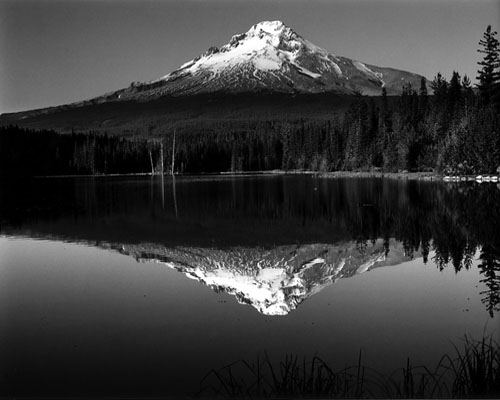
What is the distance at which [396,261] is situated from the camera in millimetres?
16422

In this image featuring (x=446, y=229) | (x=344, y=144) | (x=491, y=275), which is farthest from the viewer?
(x=344, y=144)

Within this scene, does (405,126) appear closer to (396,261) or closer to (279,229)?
(279,229)

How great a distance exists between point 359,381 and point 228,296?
5.41 m

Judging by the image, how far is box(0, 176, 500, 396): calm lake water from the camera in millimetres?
8766

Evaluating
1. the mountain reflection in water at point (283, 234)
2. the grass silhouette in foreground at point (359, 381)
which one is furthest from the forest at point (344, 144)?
the grass silhouette in foreground at point (359, 381)

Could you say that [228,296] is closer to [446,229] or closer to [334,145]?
[446,229]

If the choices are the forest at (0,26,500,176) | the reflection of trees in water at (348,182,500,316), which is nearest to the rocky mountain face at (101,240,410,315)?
the reflection of trees in water at (348,182,500,316)

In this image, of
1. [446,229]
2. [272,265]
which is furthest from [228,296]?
[446,229]

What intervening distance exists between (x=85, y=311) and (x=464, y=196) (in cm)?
2782

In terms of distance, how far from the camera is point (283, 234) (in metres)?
22.6

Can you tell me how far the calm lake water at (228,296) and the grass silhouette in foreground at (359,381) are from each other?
307 mm

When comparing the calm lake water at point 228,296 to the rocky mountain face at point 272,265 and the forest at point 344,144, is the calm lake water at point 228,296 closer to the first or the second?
the rocky mountain face at point 272,265

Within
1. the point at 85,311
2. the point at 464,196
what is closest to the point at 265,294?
the point at 85,311

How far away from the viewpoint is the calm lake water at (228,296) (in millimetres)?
8766
